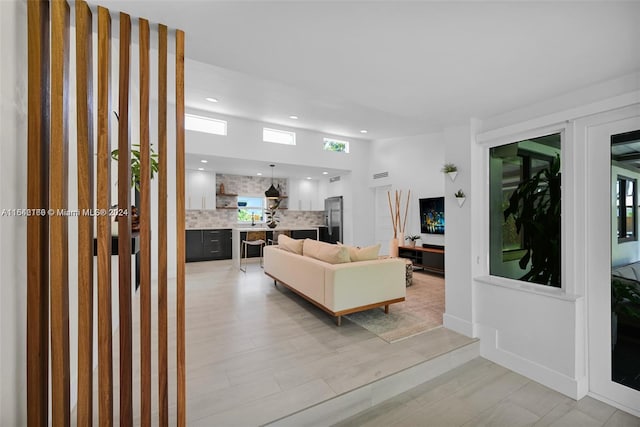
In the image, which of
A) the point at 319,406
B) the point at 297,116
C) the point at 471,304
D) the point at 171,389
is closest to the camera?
the point at 319,406

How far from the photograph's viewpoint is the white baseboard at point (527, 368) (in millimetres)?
2137

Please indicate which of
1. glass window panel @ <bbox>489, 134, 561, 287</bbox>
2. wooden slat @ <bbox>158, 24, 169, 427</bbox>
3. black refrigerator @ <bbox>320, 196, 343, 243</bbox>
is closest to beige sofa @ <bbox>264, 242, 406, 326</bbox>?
glass window panel @ <bbox>489, 134, 561, 287</bbox>

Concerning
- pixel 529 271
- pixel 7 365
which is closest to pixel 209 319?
pixel 7 365

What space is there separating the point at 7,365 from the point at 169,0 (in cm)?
170

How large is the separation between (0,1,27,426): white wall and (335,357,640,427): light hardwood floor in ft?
5.71

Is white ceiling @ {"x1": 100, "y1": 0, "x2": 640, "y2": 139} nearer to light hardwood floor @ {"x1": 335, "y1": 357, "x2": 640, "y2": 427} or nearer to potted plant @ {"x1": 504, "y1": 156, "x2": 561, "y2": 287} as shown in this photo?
potted plant @ {"x1": 504, "y1": 156, "x2": 561, "y2": 287}

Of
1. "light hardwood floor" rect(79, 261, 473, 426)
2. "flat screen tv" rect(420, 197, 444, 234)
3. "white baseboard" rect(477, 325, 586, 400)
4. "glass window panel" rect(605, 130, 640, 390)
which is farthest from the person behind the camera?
"flat screen tv" rect(420, 197, 444, 234)

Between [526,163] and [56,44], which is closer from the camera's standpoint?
[56,44]

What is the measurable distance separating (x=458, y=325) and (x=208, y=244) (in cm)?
598

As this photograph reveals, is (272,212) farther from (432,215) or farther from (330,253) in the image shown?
(330,253)

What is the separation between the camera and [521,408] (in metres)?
2.00

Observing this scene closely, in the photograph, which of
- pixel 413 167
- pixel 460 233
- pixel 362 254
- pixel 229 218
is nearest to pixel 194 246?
pixel 229 218

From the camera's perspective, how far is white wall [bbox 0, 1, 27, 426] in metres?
1.04

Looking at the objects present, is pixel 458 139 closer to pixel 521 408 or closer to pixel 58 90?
pixel 521 408
